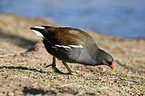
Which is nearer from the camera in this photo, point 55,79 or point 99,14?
point 55,79

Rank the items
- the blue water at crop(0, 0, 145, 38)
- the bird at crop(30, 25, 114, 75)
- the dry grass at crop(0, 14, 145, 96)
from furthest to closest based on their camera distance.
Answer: the blue water at crop(0, 0, 145, 38), the bird at crop(30, 25, 114, 75), the dry grass at crop(0, 14, 145, 96)

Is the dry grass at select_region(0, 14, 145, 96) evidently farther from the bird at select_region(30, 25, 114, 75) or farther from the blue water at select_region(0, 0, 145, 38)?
the blue water at select_region(0, 0, 145, 38)

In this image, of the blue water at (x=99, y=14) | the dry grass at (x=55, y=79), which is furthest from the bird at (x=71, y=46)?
the blue water at (x=99, y=14)

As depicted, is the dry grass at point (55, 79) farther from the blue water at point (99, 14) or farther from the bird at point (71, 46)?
the blue water at point (99, 14)

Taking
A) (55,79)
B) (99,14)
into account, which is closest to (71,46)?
(55,79)

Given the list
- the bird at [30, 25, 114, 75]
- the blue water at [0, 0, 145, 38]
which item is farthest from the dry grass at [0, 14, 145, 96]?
the blue water at [0, 0, 145, 38]

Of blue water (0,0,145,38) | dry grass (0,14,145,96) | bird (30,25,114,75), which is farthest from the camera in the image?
blue water (0,0,145,38)

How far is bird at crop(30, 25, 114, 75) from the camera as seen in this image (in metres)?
4.97

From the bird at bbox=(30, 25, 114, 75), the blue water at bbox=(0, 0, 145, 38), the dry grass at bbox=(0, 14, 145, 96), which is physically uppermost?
the blue water at bbox=(0, 0, 145, 38)

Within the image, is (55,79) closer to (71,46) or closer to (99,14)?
(71,46)

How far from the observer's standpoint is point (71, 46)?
16.3 feet

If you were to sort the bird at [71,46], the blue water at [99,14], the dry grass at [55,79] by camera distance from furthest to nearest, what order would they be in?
the blue water at [99,14] < the bird at [71,46] < the dry grass at [55,79]

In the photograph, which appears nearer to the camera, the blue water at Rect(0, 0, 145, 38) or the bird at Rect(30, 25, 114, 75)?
the bird at Rect(30, 25, 114, 75)

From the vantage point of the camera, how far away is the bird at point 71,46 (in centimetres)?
497
